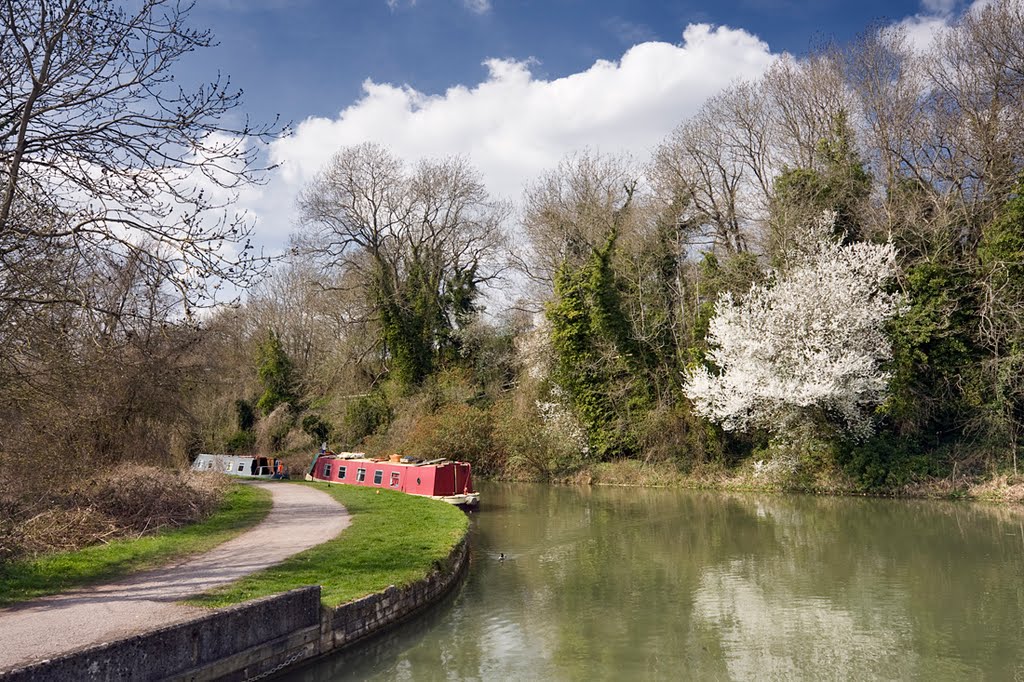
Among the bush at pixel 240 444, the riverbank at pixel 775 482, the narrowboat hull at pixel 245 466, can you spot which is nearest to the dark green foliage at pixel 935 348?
the riverbank at pixel 775 482

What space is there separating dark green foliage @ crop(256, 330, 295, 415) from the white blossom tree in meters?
21.5

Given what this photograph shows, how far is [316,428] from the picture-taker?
3228cm

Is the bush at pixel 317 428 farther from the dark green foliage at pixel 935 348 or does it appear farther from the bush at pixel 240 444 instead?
the dark green foliage at pixel 935 348

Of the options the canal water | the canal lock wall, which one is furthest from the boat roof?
the canal lock wall

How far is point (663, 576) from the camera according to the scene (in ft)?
39.2

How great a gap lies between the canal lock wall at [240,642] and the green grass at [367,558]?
0.26 m

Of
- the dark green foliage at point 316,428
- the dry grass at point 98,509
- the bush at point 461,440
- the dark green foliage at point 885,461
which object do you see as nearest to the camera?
the dry grass at point 98,509

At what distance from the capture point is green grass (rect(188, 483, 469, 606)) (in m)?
8.44

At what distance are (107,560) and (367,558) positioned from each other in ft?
10.9

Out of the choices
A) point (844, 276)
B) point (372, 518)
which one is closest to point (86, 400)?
point (372, 518)

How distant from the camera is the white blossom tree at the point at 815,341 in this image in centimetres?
1962

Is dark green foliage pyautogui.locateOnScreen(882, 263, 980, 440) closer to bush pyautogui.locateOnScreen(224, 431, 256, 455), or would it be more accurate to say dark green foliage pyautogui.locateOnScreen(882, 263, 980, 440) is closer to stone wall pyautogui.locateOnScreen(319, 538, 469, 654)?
stone wall pyautogui.locateOnScreen(319, 538, 469, 654)

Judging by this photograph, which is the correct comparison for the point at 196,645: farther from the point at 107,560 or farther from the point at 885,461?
the point at 885,461

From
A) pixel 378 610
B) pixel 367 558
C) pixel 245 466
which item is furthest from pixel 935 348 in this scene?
pixel 245 466
